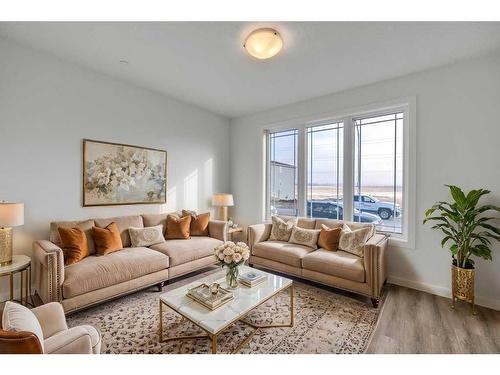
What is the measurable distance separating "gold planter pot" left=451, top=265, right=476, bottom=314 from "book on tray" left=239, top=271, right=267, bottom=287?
203 centimetres

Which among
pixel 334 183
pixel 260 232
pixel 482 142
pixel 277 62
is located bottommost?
pixel 260 232

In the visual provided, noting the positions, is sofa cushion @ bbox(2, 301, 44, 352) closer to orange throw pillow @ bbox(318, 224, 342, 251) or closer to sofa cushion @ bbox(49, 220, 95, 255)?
sofa cushion @ bbox(49, 220, 95, 255)

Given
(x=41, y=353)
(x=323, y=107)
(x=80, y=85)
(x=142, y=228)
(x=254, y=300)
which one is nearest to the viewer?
(x=41, y=353)

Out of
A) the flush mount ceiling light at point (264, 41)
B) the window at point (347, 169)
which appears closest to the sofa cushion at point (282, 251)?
the window at point (347, 169)

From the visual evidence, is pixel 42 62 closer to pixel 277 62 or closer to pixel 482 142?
pixel 277 62

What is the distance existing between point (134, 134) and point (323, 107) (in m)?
2.98

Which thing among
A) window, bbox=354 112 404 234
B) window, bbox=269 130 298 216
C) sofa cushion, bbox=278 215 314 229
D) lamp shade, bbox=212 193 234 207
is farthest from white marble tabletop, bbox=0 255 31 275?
window, bbox=354 112 404 234

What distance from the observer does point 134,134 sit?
11.7ft

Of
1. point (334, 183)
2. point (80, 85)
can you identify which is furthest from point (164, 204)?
point (334, 183)

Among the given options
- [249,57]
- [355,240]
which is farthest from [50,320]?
[355,240]

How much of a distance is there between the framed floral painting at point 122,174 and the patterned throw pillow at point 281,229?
1866mm

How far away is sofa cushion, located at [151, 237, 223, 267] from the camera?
10.0ft

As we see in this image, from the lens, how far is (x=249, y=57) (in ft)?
8.87

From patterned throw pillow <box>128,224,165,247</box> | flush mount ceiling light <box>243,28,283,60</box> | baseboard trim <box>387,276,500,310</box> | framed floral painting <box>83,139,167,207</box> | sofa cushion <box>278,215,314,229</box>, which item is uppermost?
flush mount ceiling light <box>243,28,283,60</box>
